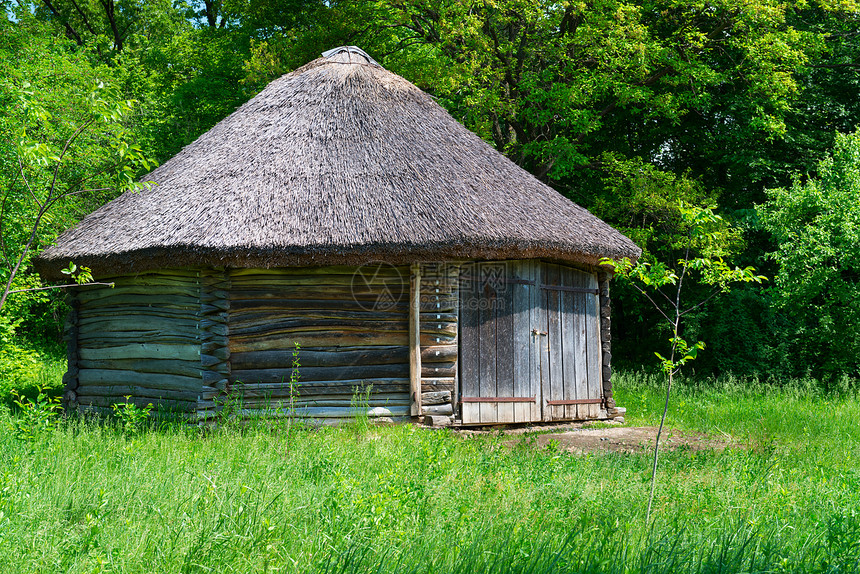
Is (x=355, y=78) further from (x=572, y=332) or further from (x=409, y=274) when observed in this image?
(x=572, y=332)

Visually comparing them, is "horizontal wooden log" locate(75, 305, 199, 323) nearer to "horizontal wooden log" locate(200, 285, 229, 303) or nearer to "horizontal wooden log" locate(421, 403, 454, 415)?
"horizontal wooden log" locate(200, 285, 229, 303)

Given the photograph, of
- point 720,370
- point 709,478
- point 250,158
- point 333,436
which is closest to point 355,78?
point 250,158

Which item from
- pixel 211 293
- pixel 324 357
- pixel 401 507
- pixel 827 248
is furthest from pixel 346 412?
pixel 827 248

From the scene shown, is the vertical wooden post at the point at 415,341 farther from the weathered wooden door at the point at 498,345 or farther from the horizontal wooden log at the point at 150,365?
the horizontal wooden log at the point at 150,365

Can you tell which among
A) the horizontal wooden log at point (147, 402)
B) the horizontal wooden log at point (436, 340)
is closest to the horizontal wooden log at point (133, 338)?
the horizontal wooden log at point (147, 402)

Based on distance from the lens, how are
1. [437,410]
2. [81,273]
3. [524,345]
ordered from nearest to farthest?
1. [81,273]
2. [437,410]
3. [524,345]

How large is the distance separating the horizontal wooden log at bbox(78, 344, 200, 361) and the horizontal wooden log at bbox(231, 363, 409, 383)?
0.60 meters

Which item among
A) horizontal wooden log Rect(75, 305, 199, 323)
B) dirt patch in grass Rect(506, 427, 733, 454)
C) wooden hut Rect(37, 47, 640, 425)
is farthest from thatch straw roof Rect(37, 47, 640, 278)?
dirt patch in grass Rect(506, 427, 733, 454)

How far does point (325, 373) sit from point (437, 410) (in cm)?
131

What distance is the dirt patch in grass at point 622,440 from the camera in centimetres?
683

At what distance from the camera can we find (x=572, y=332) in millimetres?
8789

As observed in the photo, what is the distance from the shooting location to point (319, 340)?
746cm

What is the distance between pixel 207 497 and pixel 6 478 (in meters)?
1.03
